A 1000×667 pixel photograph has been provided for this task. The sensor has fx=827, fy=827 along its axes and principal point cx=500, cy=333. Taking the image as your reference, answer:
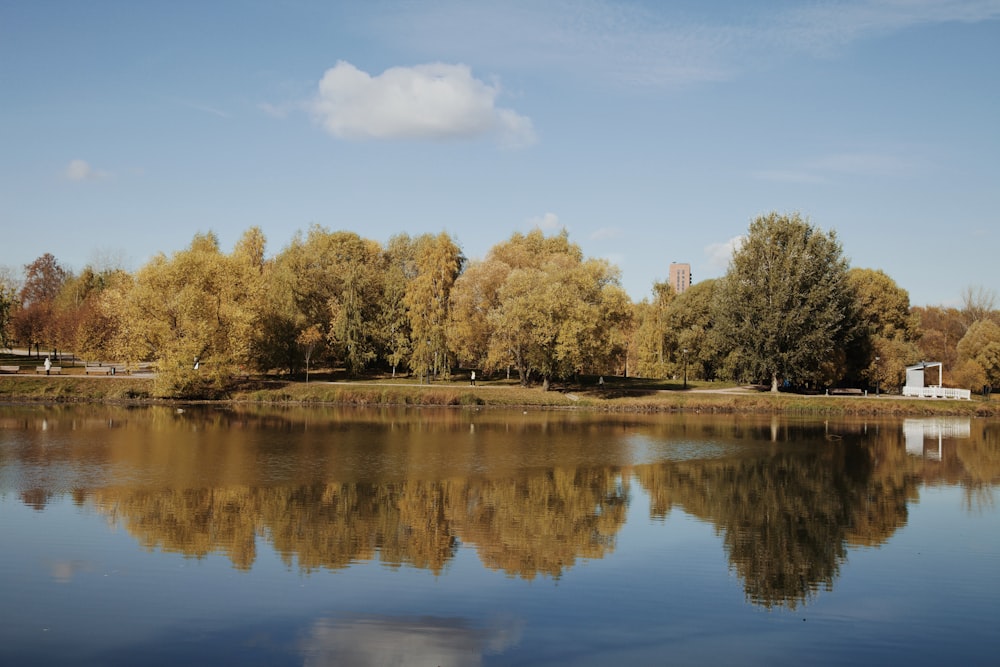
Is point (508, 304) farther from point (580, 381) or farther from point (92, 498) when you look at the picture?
point (92, 498)

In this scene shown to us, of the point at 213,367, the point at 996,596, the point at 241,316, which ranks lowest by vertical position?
the point at 996,596

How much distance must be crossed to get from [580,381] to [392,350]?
53.1ft

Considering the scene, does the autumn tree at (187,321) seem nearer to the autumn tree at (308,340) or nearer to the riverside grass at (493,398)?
the riverside grass at (493,398)

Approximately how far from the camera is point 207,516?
20234mm

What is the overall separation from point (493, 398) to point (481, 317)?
281 inches

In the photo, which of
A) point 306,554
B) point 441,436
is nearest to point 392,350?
point 441,436

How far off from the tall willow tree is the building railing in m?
5.67

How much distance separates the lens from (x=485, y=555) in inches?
699

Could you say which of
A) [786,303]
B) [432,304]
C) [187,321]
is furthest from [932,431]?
[187,321]

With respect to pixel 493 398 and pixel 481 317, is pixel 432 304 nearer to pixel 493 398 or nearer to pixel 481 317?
pixel 481 317

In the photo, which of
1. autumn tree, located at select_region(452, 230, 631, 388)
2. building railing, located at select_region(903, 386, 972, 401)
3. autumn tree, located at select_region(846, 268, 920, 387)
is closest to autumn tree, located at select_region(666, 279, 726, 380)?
autumn tree, located at select_region(452, 230, 631, 388)

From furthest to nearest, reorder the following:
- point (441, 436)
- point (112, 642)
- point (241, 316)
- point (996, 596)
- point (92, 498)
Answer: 1. point (241, 316)
2. point (441, 436)
3. point (92, 498)
4. point (996, 596)
5. point (112, 642)

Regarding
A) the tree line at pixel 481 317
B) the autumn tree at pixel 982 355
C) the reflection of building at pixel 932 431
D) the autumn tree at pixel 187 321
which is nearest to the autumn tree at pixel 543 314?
the tree line at pixel 481 317

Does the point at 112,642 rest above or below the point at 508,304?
below
